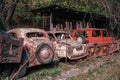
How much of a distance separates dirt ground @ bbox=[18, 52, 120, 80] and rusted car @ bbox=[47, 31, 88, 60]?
0.39 m

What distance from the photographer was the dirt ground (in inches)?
382

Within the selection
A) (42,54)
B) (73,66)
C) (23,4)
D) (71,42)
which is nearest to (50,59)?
(42,54)

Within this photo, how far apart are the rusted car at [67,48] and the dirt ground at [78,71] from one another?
392 millimetres

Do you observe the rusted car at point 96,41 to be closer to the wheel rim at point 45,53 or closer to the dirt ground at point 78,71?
the dirt ground at point 78,71

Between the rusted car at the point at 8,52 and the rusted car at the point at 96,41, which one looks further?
the rusted car at the point at 96,41

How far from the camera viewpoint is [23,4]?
70.4 feet

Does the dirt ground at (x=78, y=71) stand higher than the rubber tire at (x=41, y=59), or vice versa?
the rubber tire at (x=41, y=59)

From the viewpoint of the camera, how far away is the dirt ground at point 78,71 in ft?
31.9

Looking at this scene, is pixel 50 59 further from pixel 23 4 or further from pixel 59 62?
pixel 23 4

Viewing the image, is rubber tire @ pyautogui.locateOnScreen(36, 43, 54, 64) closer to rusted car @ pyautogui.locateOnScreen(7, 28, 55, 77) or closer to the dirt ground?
rusted car @ pyautogui.locateOnScreen(7, 28, 55, 77)

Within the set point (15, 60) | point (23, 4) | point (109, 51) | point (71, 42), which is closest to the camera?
point (15, 60)

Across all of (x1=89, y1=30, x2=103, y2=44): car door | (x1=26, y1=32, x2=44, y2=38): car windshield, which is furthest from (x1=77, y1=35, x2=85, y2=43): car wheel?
(x1=26, y1=32, x2=44, y2=38): car windshield

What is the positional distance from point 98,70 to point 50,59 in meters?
2.09

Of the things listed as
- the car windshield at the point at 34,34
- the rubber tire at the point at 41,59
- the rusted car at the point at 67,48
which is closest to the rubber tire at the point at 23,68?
the rubber tire at the point at 41,59
